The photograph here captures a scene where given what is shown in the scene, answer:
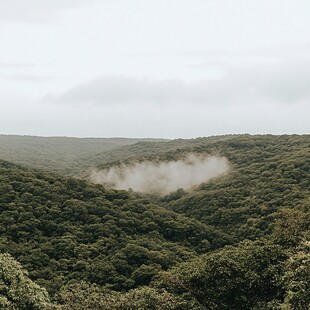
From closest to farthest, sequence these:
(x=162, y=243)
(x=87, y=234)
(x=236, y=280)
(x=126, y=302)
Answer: (x=126, y=302) → (x=236, y=280) → (x=87, y=234) → (x=162, y=243)

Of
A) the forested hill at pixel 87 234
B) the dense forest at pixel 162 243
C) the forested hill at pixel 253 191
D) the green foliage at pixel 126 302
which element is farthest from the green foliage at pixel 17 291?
the forested hill at pixel 253 191

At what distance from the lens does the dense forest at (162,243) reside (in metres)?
32.8

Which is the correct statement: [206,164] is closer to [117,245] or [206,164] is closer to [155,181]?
[155,181]

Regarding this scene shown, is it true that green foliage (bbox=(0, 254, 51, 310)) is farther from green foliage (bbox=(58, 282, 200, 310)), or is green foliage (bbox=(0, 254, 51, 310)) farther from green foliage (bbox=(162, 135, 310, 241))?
green foliage (bbox=(162, 135, 310, 241))

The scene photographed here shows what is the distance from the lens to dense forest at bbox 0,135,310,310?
108 ft

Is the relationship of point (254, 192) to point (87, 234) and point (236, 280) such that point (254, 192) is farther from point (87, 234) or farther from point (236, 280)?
point (236, 280)

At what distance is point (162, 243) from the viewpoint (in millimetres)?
65375

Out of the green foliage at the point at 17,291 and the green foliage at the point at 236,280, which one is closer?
the green foliage at the point at 17,291

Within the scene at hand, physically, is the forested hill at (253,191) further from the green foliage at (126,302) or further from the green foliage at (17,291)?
the green foliage at (17,291)

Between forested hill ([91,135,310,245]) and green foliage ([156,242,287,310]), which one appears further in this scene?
forested hill ([91,135,310,245])

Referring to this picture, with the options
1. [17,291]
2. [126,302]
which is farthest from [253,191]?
[17,291]

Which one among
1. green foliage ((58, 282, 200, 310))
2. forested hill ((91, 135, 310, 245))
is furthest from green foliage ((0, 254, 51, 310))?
forested hill ((91, 135, 310, 245))

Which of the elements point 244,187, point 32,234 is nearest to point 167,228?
point 32,234

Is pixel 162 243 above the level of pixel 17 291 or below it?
below
